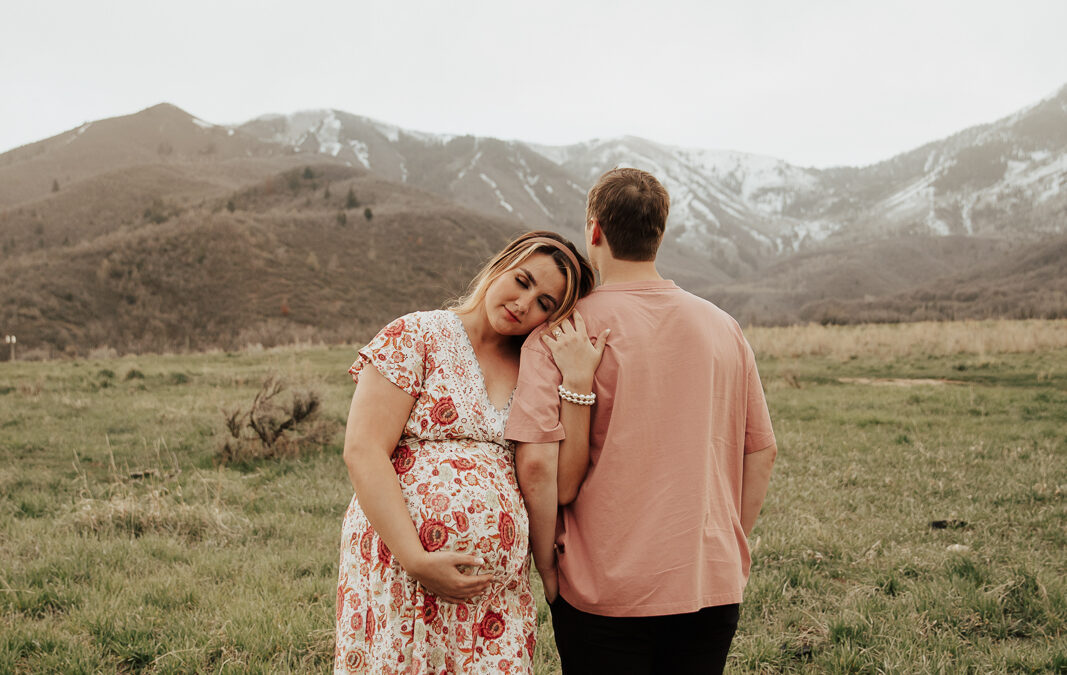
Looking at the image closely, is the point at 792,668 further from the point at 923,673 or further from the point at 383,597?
the point at 383,597

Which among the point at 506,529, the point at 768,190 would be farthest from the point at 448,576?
the point at 768,190

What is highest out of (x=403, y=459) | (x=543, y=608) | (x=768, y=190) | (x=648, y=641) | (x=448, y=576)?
(x=768, y=190)

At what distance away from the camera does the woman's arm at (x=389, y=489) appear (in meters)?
1.74

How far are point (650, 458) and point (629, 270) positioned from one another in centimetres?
52

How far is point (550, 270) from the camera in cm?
191

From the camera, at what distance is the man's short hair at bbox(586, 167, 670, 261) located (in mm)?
1746

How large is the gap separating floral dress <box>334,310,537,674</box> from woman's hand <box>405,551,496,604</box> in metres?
0.04

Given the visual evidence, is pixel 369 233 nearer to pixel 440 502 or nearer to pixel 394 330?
pixel 394 330

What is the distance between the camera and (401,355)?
1.90 metres

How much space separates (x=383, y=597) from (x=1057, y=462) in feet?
25.6

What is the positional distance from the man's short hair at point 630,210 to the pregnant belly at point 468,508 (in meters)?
0.73

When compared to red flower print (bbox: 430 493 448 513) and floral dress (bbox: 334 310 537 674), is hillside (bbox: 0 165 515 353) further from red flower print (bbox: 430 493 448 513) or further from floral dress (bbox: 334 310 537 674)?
red flower print (bbox: 430 493 448 513)

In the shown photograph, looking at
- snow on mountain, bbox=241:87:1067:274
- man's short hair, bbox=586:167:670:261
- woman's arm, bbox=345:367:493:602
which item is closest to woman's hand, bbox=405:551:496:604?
woman's arm, bbox=345:367:493:602

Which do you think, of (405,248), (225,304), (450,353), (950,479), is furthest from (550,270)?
(405,248)
